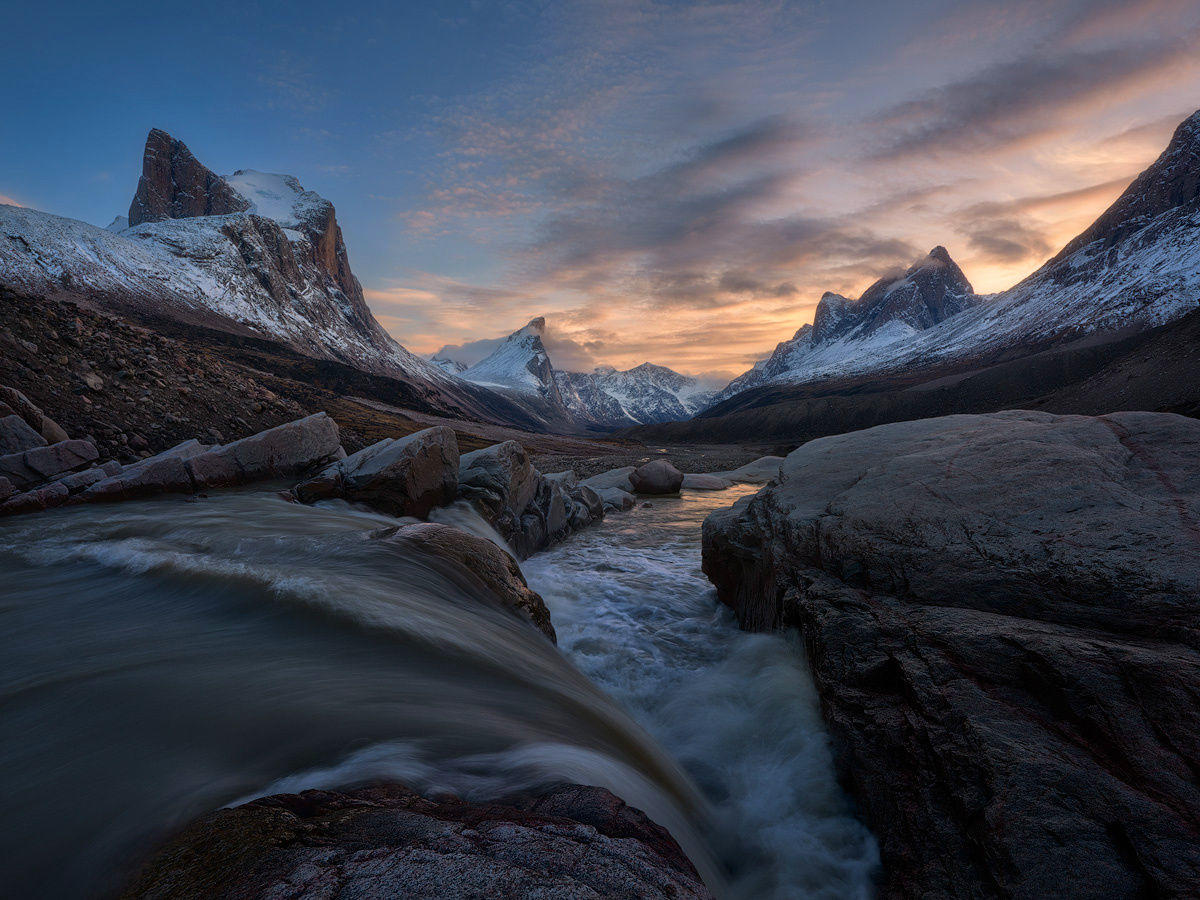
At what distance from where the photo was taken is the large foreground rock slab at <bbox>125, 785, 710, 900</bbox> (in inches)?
83.4

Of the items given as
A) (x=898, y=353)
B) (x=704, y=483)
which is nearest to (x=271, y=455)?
(x=704, y=483)

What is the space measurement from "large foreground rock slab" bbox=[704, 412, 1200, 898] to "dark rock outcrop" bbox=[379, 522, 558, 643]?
4.22 metres

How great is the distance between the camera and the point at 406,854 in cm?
227

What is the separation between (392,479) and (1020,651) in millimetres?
11921

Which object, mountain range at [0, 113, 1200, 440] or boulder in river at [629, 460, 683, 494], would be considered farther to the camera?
mountain range at [0, 113, 1200, 440]

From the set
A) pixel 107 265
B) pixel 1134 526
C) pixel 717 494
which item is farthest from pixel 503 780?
pixel 107 265

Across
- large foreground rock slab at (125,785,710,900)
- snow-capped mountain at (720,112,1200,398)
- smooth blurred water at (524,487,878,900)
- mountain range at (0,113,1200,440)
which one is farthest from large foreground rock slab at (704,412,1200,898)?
snow-capped mountain at (720,112,1200,398)

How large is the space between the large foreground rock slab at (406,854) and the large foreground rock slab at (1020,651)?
8.25 feet

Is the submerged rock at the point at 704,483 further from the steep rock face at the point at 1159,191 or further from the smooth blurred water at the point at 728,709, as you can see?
the steep rock face at the point at 1159,191

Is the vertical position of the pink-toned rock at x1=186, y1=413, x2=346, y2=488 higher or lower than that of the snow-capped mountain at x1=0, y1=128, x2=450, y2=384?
lower

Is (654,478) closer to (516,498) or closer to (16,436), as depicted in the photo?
(516,498)

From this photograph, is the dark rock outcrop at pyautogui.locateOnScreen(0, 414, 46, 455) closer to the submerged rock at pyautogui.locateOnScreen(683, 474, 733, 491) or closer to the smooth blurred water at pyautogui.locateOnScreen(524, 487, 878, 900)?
the smooth blurred water at pyautogui.locateOnScreen(524, 487, 878, 900)

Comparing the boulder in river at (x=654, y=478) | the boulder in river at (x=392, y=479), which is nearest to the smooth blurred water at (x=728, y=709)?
the boulder in river at (x=392, y=479)

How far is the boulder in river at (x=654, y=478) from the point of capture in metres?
30.1
